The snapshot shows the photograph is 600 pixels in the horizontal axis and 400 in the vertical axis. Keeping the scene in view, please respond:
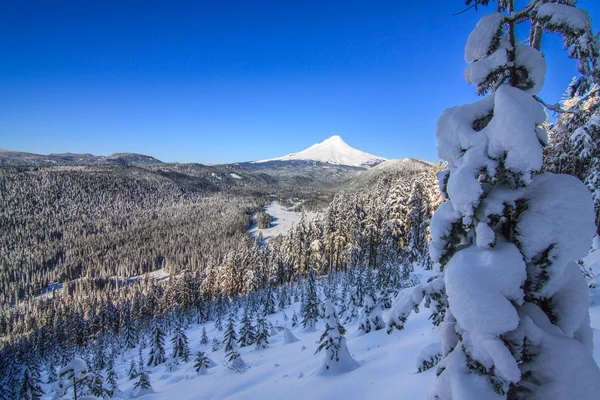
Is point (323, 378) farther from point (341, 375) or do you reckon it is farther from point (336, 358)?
point (336, 358)

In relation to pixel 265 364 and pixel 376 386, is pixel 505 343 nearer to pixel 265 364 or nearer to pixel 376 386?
pixel 376 386

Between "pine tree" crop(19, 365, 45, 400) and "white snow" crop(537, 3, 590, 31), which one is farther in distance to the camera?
"pine tree" crop(19, 365, 45, 400)

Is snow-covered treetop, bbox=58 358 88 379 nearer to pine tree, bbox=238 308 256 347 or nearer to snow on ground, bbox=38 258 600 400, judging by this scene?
snow on ground, bbox=38 258 600 400

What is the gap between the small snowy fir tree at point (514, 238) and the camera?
2.80 meters

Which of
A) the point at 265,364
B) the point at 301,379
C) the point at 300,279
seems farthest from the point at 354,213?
the point at 301,379

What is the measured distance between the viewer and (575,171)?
13602 mm

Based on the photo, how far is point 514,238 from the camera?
10.2 ft

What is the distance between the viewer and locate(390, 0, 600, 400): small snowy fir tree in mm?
2805

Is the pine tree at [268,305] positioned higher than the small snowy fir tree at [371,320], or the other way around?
the small snowy fir tree at [371,320]

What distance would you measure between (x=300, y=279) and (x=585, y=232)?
49.0 meters

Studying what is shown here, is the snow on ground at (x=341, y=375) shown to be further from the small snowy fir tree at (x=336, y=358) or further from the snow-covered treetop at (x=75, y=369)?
the snow-covered treetop at (x=75, y=369)

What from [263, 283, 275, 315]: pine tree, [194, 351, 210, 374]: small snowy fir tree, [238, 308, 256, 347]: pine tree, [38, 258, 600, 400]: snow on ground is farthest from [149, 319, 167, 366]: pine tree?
[194, 351, 210, 374]: small snowy fir tree

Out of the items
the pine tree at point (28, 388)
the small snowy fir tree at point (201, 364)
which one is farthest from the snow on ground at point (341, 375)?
the pine tree at point (28, 388)

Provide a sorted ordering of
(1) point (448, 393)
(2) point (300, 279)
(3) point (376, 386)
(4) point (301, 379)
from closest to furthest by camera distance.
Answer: (1) point (448, 393) < (3) point (376, 386) < (4) point (301, 379) < (2) point (300, 279)
